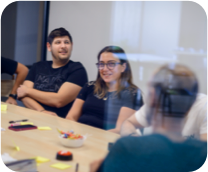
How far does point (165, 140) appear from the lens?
882 mm

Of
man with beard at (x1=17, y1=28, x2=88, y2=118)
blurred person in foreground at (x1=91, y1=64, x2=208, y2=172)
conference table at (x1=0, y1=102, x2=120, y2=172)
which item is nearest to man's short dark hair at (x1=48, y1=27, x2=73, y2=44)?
man with beard at (x1=17, y1=28, x2=88, y2=118)

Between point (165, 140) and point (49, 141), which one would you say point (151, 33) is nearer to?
point (165, 140)

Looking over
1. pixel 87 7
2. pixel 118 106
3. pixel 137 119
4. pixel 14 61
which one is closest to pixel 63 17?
pixel 87 7

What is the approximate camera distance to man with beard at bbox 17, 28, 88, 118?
1.33 m

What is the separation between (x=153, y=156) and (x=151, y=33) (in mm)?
567

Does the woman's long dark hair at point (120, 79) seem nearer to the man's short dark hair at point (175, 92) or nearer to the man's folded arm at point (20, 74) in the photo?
the man's short dark hair at point (175, 92)

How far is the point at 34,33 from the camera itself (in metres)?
1.44

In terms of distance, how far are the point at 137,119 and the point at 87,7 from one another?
2.17 ft

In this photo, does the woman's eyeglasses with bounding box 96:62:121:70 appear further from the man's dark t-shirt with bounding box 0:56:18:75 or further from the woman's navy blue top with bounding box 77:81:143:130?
the man's dark t-shirt with bounding box 0:56:18:75

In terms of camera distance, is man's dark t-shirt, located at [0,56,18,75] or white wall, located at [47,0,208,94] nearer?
white wall, located at [47,0,208,94]

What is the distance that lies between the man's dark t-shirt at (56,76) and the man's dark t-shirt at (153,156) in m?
0.56

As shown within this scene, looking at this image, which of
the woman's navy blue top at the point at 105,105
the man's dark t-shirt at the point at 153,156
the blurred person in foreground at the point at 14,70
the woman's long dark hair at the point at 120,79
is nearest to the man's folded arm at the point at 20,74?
the blurred person in foreground at the point at 14,70

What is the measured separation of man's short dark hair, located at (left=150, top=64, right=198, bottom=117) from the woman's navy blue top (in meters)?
0.11

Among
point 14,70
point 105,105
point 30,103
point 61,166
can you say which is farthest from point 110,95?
point 14,70
